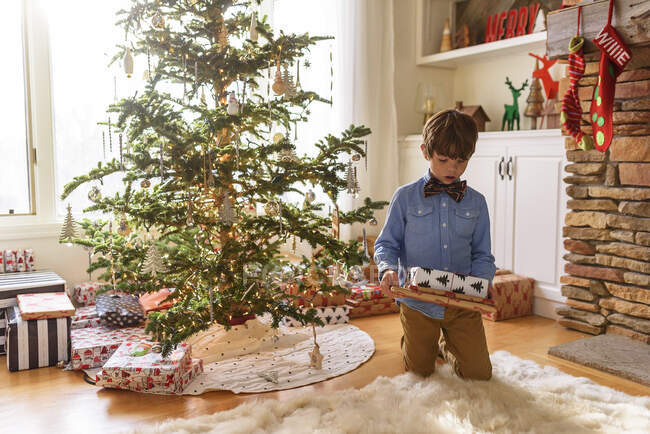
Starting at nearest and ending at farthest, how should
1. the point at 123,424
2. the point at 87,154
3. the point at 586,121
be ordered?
the point at 123,424, the point at 586,121, the point at 87,154

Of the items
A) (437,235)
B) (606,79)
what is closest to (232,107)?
(437,235)

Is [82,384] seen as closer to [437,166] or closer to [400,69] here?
[437,166]

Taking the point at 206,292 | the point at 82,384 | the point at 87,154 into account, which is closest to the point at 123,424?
the point at 82,384

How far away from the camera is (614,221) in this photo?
254 centimetres

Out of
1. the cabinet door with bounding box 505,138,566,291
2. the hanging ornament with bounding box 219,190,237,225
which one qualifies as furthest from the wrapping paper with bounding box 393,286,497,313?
the cabinet door with bounding box 505,138,566,291

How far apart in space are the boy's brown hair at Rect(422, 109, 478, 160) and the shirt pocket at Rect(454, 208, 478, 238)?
7.8 inches

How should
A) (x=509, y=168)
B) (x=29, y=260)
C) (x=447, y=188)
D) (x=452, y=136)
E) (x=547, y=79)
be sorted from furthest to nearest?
(x=547, y=79) → (x=509, y=168) → (x=29, y=260) → (x=447, y=188) → (x=452, y=136)

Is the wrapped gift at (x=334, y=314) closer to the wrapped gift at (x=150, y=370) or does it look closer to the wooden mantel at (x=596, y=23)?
the wrapped gift at (x=150, y=370)

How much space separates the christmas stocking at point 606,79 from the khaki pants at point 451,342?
3.38ft

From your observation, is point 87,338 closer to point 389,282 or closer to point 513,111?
point 389,282

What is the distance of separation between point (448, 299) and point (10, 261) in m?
2.22

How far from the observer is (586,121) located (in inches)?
102

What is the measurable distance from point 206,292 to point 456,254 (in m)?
0.94

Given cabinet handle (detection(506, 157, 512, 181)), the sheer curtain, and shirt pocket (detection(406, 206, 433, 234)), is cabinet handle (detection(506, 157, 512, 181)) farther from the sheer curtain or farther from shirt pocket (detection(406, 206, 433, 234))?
shirt pocket (detection(406, 206, 433, 234))
